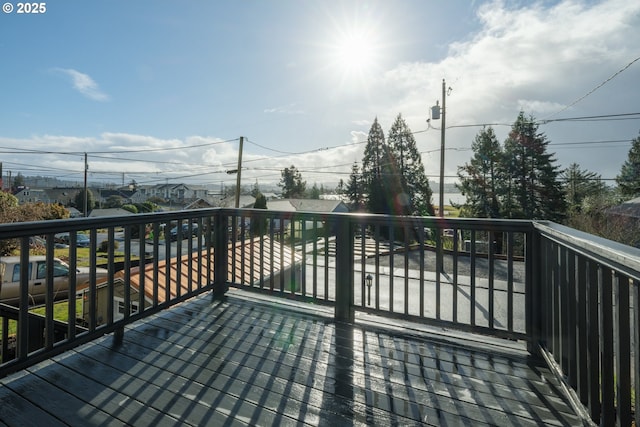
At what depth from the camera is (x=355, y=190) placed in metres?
30.5

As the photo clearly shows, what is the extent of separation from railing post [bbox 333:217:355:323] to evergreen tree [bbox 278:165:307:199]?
40025mm

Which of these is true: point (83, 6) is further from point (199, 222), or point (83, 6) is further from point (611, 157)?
point (611, 157)

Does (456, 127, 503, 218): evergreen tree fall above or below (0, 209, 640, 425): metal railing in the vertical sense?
above

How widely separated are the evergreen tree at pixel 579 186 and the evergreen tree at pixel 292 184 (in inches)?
1104

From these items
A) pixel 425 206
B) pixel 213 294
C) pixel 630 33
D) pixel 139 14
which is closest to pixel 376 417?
pixel 213 294

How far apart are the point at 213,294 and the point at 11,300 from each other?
6.92 meters

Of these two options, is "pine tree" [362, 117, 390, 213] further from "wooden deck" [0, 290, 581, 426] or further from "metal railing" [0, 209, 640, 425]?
"wooden deck" [0, 290, 581, 426]

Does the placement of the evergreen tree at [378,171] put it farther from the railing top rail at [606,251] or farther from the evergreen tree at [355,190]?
the railing top rail at [606,251]

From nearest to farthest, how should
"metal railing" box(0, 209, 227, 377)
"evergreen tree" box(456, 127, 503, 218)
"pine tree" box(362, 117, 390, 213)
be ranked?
"metal railing" box(0, 209, 227, 377) → "evergreen tree" box(456, 127, 503, 218) → "pine tree" box(362, 117, 390, 213)

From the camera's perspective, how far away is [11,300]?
6891mm

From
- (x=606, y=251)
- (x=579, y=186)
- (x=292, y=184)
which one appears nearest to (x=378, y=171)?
(x=579, y=186)

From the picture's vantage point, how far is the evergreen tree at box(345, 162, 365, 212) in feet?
93.9

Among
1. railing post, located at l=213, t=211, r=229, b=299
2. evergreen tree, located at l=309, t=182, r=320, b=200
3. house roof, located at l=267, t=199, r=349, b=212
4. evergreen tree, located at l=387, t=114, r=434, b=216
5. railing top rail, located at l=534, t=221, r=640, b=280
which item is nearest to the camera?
railing top rail, located at l=534, t=221, r=640, b=280

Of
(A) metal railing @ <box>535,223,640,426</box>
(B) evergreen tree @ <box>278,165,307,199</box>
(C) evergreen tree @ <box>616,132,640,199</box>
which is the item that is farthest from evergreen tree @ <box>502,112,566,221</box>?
(B) evergreen tree @ <box>278,165,307,199</box>
